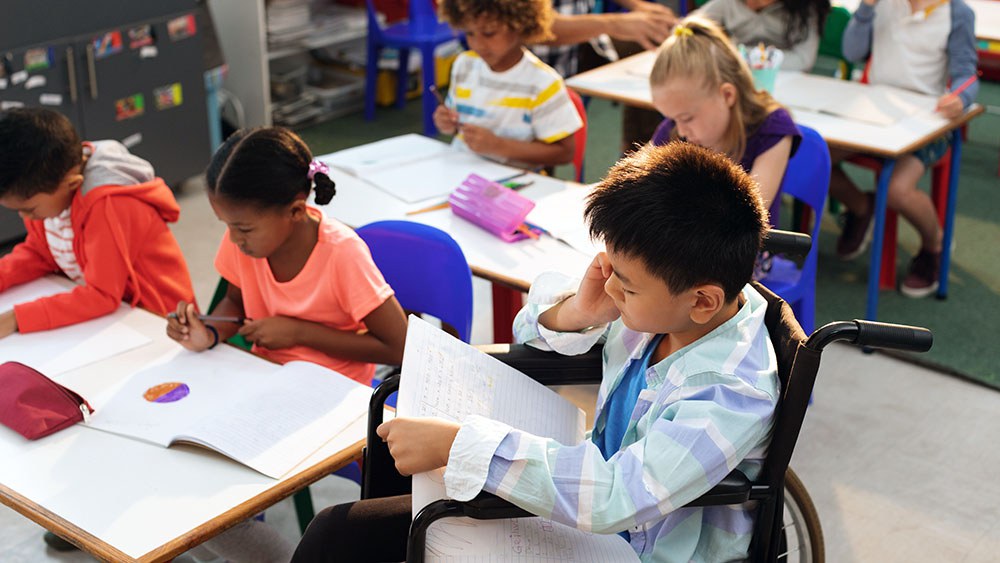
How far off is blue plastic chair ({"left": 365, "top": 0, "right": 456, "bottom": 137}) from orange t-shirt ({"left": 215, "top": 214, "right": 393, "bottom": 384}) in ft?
9.39

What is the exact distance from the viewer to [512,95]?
288 centimetres

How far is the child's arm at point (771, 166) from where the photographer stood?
239 centimetres

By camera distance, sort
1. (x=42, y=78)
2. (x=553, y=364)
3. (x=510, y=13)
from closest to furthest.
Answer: (x=553, y=364) → (x=510, y=13) → (x=42, y=78)

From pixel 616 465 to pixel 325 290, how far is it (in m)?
0.86

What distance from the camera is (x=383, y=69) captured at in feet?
17.1

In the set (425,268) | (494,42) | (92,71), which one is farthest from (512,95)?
(92,71)

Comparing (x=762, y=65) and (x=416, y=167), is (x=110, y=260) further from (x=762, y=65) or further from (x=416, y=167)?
(x=762, y=65)

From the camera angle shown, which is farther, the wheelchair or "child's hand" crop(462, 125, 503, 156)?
"child's hand" crop(462, 125, 503, 156)

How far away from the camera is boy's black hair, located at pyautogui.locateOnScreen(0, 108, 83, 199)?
79.9 inches

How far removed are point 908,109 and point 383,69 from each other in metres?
2.74

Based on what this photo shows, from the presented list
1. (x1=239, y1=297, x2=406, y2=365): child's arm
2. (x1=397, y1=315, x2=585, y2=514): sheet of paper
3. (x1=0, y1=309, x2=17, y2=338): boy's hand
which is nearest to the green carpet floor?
(x1=239, y1=297, x2=406, y2=365): child's arm

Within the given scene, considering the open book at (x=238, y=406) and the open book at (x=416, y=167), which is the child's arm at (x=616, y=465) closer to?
the open book at (x=238, y=406)

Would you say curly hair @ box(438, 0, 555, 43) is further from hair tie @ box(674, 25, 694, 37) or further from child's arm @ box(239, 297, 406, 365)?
child's arm @ box(239, 297, 406, 365)

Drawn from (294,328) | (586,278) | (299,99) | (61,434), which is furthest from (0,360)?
(299,99)
